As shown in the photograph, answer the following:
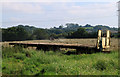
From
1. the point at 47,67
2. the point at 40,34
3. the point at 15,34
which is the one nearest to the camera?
the point at 47,67

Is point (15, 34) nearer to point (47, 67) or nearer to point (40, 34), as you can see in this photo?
point (40, 34)

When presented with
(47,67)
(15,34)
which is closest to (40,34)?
(15,34)

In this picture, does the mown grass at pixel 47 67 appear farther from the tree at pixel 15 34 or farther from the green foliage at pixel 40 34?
the green foliage at pixel 40 34

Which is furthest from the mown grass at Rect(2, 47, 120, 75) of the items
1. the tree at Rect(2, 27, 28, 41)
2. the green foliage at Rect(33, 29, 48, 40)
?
the green foliage at Rect(33, 29, 48, 40)

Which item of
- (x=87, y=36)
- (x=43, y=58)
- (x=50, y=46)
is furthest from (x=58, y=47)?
(x=87, y=36)

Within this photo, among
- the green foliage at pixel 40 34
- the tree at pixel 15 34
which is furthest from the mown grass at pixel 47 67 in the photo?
the green foliage at pixel 40 34

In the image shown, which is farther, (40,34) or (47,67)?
(40,34)

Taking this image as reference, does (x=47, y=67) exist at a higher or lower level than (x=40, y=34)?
lower

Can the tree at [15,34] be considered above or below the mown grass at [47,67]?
above

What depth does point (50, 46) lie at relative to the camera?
44.4 feet

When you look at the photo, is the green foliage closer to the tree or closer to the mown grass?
the tree

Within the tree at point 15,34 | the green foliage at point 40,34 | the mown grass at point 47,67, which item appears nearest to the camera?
the mown grass at point 47,67

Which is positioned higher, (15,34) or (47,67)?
(15,34)

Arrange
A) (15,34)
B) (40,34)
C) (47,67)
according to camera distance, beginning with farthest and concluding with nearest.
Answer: (40,34)
(15,34)
(47,67)
